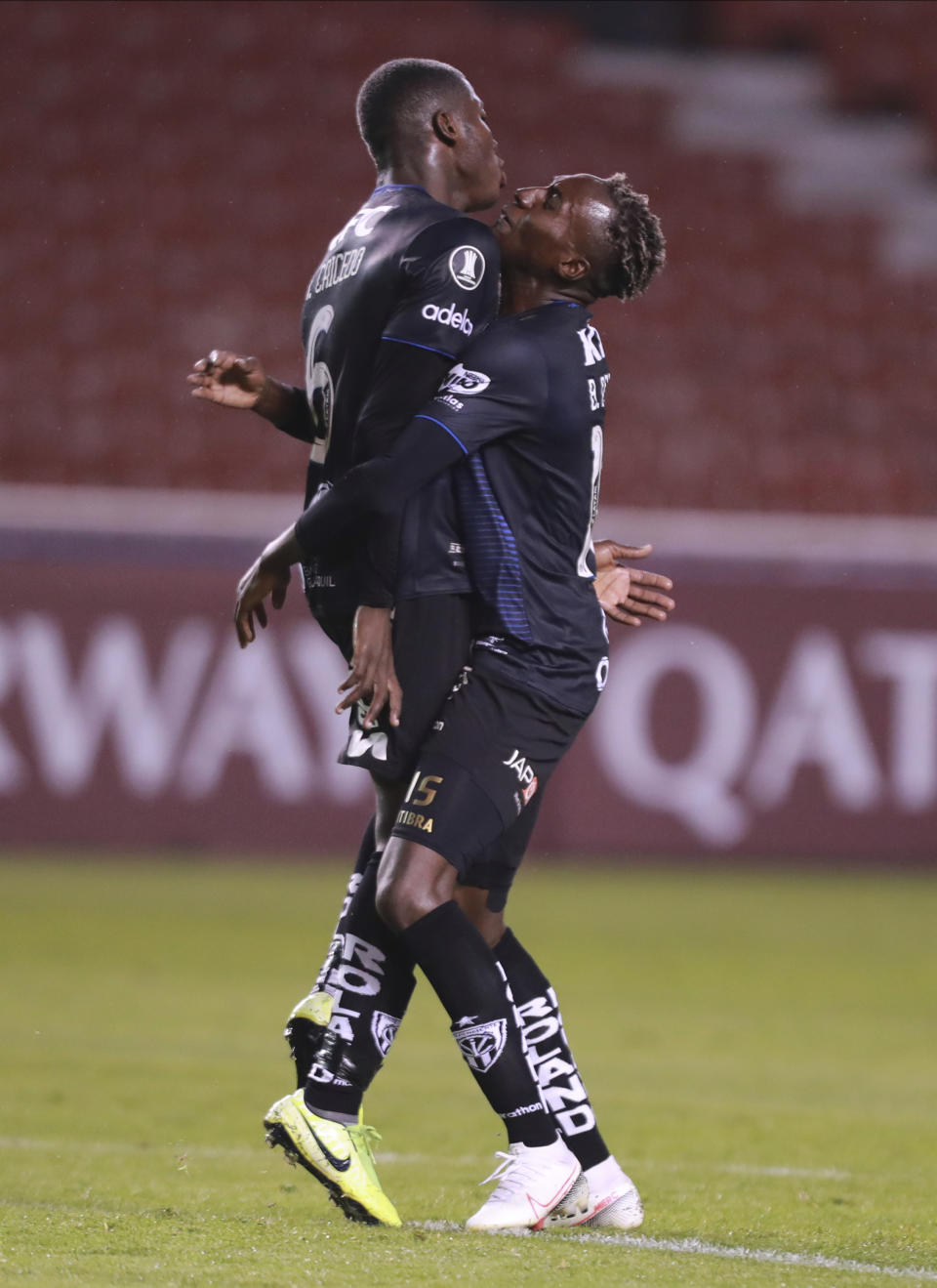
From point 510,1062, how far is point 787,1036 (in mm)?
3047

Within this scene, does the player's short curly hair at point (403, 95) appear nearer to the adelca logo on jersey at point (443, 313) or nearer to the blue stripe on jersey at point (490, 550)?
the adelca logo on jersey at point (443, 313)

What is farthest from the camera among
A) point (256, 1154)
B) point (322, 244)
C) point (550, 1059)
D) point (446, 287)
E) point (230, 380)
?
point (322, 244)

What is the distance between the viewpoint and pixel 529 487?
3.35 m

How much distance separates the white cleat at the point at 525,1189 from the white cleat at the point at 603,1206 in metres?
0.10

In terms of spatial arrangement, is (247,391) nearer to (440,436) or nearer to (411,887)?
(440,436)

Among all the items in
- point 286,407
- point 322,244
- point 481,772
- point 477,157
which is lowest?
point 481,772

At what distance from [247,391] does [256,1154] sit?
173 centimetres

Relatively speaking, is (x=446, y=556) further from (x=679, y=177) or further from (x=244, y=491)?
(x=679, y=177)

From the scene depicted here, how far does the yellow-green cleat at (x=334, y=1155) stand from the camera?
3203 mm

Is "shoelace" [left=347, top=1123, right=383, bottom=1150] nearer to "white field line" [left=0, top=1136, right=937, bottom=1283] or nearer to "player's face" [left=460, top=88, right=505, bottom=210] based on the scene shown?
"white field line" [left=0, top=1136, right=937, bottom=1283]

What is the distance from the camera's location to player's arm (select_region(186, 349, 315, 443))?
11.8ft

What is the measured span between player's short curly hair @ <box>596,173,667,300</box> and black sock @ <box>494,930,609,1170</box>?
1.23 meters

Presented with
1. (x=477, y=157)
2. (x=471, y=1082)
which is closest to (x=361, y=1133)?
(x=477, y=157)

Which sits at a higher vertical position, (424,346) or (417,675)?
(424,346)
